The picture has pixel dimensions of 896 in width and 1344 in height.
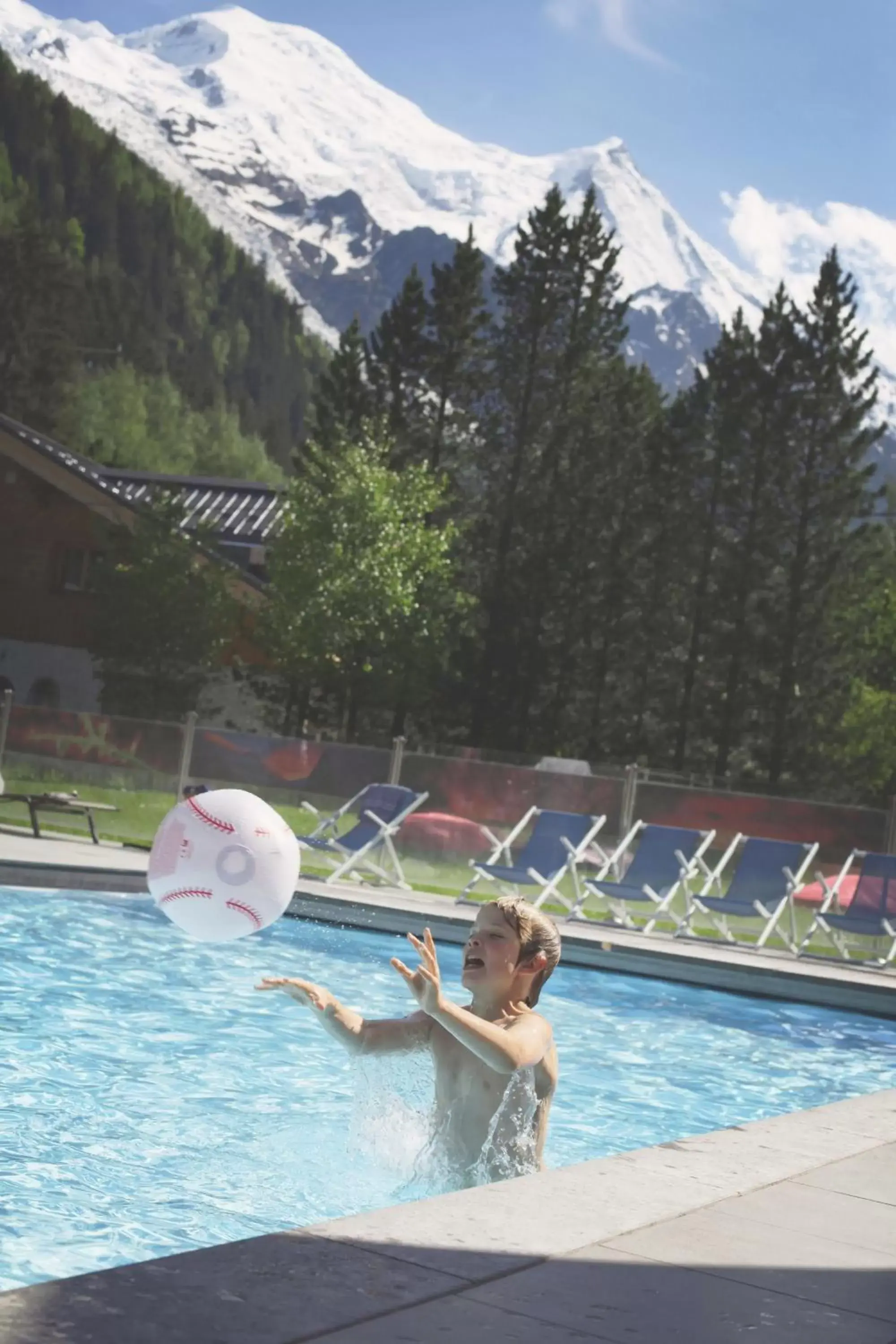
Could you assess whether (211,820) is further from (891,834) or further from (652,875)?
(891,834)

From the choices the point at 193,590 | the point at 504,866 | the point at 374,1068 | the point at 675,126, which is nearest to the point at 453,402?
the point at 193,590

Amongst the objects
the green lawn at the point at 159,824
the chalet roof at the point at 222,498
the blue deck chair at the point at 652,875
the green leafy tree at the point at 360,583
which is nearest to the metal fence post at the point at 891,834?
the green lawn at the point at 159,824

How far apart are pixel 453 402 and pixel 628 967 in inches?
1405

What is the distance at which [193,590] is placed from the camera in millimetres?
37531

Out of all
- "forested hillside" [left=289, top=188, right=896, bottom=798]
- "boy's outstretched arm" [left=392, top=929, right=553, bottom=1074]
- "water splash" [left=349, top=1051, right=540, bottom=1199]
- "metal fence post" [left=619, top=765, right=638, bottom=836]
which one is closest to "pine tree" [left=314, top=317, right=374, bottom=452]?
"forested hillside" [left=289, top=188, right=896, bottom=798]

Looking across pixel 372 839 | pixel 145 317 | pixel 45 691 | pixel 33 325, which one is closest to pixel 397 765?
pixel 372 839

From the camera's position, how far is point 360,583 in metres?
38.8

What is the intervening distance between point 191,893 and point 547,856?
31.4 feet

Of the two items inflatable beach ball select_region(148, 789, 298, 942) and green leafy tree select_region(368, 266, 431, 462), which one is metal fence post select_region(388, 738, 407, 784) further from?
green leafy tree select_region(368, 266, 431, 462)

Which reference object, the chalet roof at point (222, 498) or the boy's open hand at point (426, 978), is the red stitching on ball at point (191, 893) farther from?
the chalet roof at point (222, 498)

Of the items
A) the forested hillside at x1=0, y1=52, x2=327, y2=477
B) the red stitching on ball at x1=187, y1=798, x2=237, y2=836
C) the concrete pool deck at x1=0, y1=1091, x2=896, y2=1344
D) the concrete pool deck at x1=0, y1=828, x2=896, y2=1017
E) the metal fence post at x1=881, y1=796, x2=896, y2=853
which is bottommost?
the concrete pool deck at x1=0, y1=828, x2=896, y2=1017

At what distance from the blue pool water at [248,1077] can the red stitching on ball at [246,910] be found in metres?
0.67

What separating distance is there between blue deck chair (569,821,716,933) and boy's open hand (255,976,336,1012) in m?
9.77

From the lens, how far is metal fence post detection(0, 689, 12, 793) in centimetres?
1802
